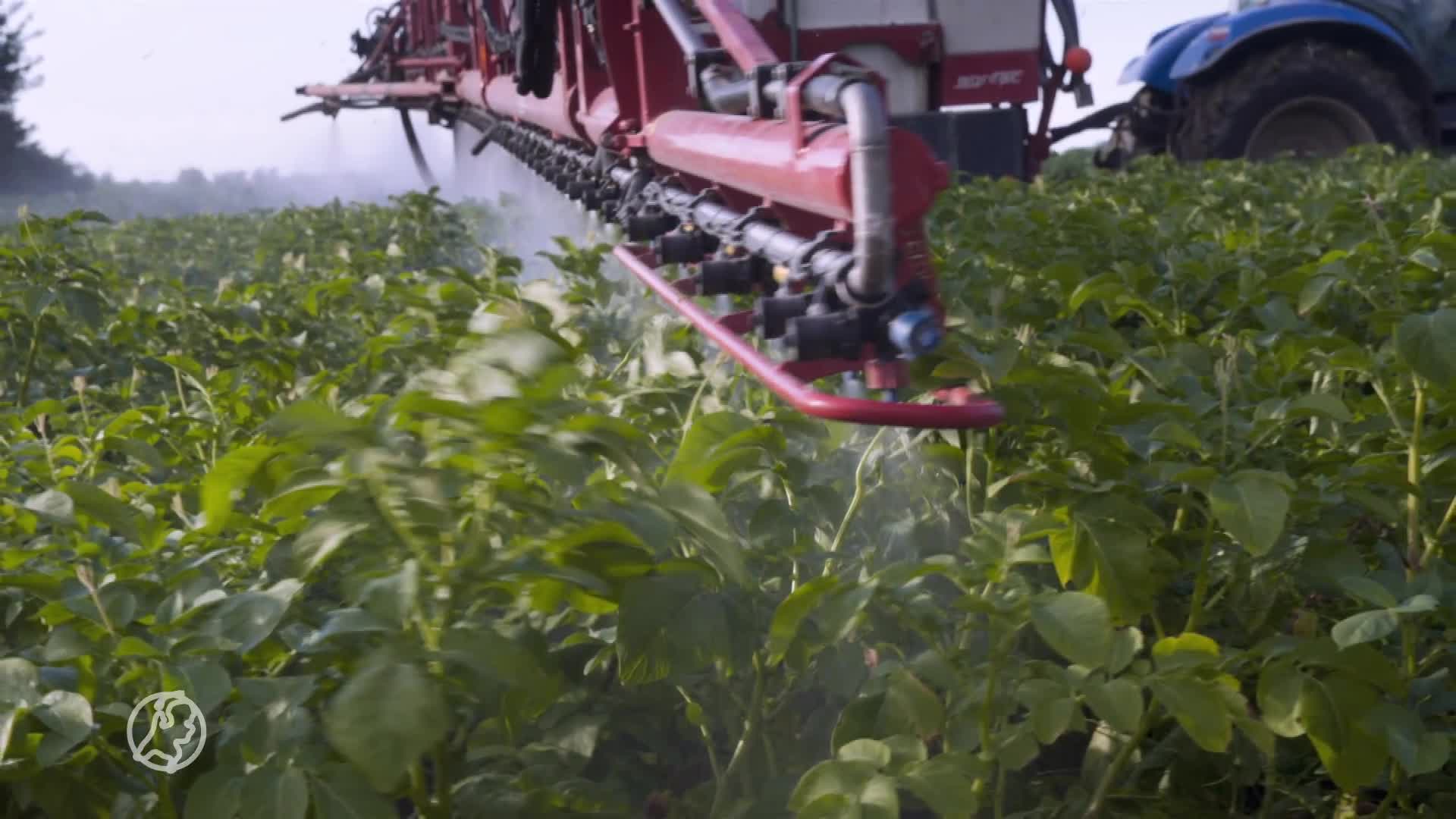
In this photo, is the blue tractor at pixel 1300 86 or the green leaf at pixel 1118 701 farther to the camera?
the blue tractor at pixel 1300 86

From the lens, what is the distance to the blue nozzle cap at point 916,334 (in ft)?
6.09

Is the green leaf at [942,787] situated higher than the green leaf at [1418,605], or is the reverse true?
the green leaf at [1418,605]

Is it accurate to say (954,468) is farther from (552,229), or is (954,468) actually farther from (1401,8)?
(1401,8)

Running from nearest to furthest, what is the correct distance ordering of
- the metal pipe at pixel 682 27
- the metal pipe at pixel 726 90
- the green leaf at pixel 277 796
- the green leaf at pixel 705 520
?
the green leaf at pixel 277 796 < the green leaf at pixel 705 520 < the metal pipe at pixel 726 90 < the metal pipe at pixel 682 27

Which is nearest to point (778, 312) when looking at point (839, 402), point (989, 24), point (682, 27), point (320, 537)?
point (839, 402)

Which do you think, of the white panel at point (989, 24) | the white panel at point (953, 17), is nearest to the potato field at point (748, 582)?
the white panel at point (953, 17)

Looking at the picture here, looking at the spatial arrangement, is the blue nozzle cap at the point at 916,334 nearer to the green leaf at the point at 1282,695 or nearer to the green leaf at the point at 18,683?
the green leaf at the point at 1282,695

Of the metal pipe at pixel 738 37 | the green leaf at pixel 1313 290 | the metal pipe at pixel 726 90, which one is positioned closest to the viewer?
the green leaf at pixel 1313 290

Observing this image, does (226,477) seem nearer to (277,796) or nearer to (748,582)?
(277,796)

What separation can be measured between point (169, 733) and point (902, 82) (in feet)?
17.4

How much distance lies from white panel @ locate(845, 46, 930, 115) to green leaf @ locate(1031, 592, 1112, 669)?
4.85 m

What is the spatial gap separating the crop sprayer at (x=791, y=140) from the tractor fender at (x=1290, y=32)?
1139 millimetres

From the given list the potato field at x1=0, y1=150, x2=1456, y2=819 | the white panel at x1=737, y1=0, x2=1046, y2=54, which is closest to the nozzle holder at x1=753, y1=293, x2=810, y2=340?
the potato field at x1=0, y1=150, x2=1456, y2=819

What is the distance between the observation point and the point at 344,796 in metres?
1.13
